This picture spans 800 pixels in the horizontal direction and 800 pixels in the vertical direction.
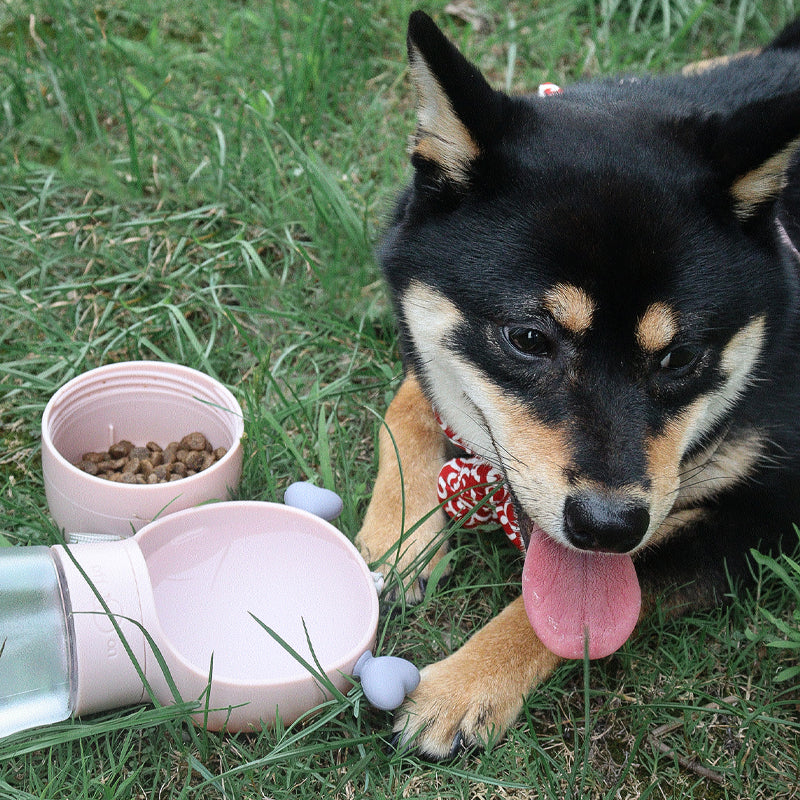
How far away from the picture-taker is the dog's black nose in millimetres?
2041

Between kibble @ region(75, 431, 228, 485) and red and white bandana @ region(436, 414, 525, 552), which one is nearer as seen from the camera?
red and white bandana @ region(436, 414, 525, 552)

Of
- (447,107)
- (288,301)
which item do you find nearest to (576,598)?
(447,107)

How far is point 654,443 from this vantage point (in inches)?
84.4

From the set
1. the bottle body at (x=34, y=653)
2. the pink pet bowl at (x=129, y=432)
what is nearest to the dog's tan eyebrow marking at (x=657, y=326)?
the pink pet bowl at (x=129, y=432)

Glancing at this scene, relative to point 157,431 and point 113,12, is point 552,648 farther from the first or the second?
point 113,12

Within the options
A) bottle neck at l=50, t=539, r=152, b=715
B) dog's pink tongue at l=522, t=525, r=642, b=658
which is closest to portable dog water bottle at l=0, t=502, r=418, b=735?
bottle neck at l=50, t=539, r=152, b=715

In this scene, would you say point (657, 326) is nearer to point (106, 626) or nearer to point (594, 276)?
point (594, 276)

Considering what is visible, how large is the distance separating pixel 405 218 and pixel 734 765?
1595 mm

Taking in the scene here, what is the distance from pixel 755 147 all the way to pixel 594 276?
1.58 ft

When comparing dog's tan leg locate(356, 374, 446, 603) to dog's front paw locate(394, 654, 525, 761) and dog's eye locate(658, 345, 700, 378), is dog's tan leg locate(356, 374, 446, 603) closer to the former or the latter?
dog's front paw locate(394, 654, 525, 761)

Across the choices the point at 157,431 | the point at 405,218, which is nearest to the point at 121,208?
the point at 157,431

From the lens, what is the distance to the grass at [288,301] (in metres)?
2.21

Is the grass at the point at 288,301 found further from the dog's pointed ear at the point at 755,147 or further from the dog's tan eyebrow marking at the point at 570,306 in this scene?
the dog's pointed ear at the point at 755,147

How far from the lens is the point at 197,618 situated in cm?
245
